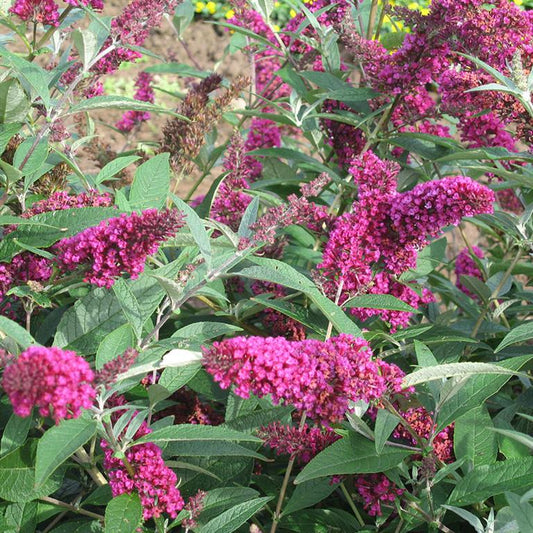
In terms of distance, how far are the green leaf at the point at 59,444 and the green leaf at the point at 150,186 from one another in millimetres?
718

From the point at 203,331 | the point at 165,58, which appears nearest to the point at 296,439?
the point at 203,331

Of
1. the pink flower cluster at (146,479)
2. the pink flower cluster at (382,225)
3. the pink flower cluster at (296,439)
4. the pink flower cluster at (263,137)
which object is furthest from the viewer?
the pink flower cluster at (263,137)

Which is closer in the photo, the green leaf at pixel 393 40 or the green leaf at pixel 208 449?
the green leaf at pixel 208 449

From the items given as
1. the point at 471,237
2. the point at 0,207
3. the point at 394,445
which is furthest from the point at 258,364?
the point at 471,237

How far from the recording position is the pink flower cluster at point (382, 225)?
195 centimetres

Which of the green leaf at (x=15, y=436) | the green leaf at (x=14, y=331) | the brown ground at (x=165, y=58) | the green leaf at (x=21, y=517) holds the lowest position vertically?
the brown ground at (x=165, y=58)

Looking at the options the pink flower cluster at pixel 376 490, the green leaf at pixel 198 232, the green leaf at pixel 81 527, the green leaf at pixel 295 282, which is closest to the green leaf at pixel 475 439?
the pink flower cluster at pixel 376 490

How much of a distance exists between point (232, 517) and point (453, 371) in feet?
2.06

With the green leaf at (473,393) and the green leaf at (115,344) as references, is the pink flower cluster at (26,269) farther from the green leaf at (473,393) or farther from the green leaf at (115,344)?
the green leaf at (473,393)

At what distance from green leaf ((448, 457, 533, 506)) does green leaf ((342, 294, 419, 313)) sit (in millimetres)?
442

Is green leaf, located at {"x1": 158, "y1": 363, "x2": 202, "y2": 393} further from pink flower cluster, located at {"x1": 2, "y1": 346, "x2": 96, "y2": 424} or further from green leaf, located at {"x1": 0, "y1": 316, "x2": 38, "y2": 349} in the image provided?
pink flower cluster, located at {"x1": 2, "y1": 346, "x2": 96, "y2": 424}

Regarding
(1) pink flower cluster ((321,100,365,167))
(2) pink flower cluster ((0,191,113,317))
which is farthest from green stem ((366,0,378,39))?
(2) pink flower cluster ((0,191,113,317))

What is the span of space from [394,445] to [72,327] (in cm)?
90

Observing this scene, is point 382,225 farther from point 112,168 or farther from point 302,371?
point 112,168
